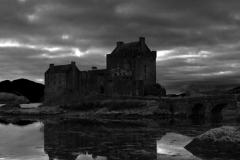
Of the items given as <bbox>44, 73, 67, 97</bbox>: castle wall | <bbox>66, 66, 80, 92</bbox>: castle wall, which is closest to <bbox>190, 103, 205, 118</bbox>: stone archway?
<bbox>66, 66, 80, 92</bbox>: castle wall

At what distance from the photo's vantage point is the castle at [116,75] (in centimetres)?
4362

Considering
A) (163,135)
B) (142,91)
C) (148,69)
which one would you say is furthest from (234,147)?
(148,69)

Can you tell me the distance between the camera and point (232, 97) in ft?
113

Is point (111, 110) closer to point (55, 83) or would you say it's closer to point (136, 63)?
point (136, 63)

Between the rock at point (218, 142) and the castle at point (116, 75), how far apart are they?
2856 centimetres

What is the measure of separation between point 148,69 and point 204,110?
50.2 ft

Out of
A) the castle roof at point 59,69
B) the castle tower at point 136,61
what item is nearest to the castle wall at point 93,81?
the castle tower at point 136,61

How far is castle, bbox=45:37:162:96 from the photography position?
43625 millimetres

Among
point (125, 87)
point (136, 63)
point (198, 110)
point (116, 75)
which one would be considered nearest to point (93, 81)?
point (116, 75)

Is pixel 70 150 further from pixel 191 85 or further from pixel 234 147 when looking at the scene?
pixel 191 85

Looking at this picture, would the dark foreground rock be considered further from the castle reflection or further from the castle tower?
the castle tower

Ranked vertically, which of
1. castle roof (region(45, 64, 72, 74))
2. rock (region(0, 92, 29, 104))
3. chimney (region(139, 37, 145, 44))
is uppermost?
chimney (region(139, 37, 145, 44))

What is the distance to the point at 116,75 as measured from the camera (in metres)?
44.7

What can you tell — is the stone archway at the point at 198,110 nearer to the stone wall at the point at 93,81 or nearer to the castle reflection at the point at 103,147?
the stone wall at the point at 93,81
